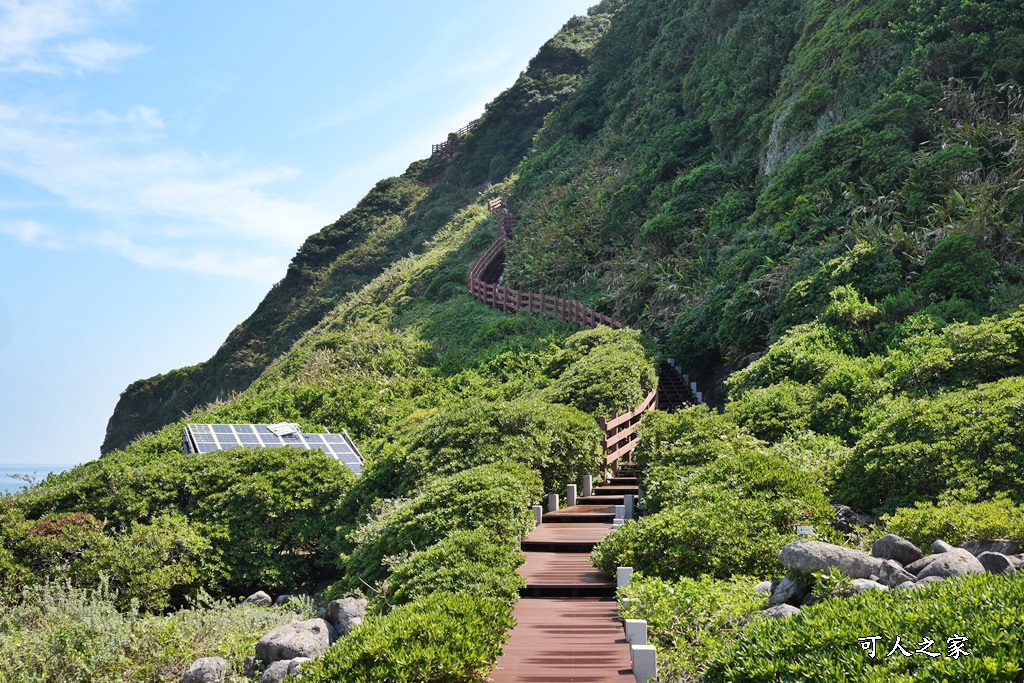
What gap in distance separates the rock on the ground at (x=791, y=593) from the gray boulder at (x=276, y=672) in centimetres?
478

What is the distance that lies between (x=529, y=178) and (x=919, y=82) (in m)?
28.7

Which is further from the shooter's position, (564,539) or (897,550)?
(564,539)

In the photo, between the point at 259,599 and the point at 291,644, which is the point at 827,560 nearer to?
the point at 291,644

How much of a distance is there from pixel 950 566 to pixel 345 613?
663 centimetres

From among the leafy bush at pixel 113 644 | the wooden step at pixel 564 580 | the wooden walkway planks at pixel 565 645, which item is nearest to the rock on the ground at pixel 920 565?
the wooden walkway planks at pixel 565 645

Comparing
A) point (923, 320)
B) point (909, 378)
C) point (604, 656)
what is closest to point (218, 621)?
point (604, 656)

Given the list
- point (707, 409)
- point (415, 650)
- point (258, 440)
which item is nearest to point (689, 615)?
point (415, 650)

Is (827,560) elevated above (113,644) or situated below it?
above

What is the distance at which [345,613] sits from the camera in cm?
1026

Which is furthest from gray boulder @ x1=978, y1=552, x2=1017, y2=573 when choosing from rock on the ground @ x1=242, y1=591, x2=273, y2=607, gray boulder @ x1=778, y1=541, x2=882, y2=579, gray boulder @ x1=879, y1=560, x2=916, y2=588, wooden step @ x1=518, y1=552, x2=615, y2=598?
rock on the ground @ x1=242, y1=591, x2=273, y2=607

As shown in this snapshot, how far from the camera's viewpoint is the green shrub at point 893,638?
4.79 metres

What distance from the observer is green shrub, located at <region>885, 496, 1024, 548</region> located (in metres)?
8.73

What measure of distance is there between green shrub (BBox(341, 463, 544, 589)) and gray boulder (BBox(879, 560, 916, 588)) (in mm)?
5181

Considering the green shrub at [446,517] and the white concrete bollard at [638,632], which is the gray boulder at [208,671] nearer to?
the green shrub at [446,517]
